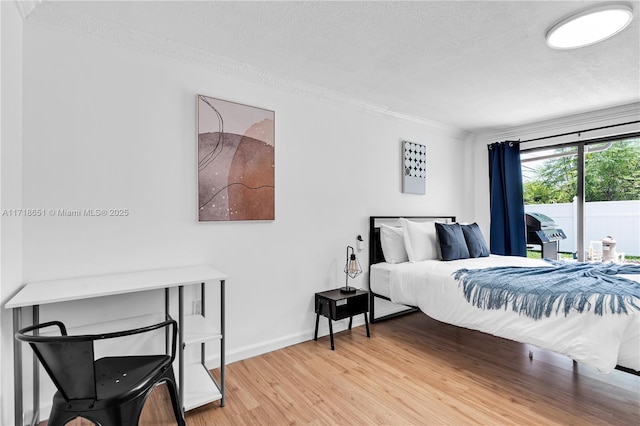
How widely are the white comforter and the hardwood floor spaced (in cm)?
37

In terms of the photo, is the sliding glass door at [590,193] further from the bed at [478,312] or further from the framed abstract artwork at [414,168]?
the framed abstract artwork at [414,168]

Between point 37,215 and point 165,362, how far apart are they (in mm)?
1210

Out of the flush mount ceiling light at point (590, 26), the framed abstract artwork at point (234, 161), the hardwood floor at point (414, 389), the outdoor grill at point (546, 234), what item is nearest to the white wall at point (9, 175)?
the hardwood floor at point (414, 389)

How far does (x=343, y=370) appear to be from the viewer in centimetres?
251

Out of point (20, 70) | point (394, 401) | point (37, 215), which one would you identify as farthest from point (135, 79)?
point (394, 401)

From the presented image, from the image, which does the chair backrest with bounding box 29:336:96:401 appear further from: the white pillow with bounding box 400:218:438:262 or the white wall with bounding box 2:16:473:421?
the white pillow with bounding box 400:218:438:262

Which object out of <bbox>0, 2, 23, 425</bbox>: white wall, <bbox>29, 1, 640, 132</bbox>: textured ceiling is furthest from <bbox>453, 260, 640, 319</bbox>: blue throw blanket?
<bbox>0, 2, 23, 425</bbox>: white wall

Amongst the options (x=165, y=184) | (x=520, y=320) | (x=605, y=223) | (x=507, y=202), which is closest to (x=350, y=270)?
(x=520, y=320)

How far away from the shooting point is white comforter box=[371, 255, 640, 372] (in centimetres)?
182

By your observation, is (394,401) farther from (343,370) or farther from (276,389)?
(276,389)

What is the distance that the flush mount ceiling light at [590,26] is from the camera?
1865 millimetres

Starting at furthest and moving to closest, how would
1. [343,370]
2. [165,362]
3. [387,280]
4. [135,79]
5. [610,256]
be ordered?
[610,256] < [387,280] < [343,370] < [135,79] < [165,362]

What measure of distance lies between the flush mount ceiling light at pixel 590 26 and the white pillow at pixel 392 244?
2045 millimetres

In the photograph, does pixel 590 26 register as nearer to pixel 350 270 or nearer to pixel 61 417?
pixel 350 270
